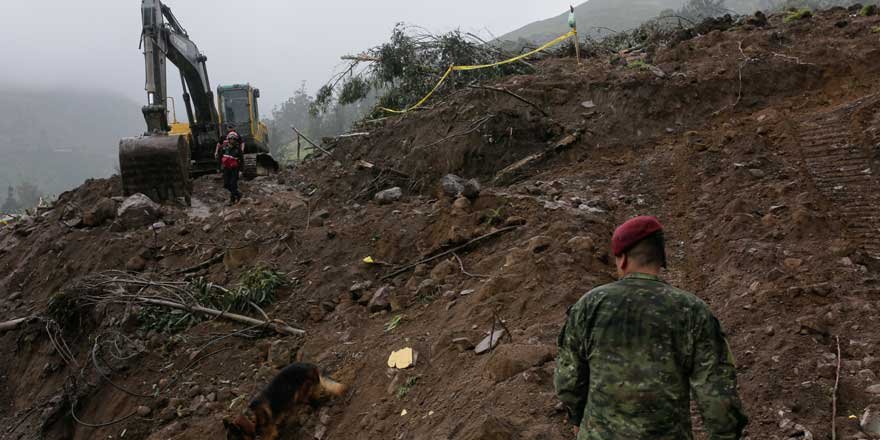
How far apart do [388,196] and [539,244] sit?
10.4 ft

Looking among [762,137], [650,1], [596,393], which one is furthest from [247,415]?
[650,1]

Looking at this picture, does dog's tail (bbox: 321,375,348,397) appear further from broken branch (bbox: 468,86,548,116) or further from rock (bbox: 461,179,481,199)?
broken branch (bbox: 468,86,548,116)

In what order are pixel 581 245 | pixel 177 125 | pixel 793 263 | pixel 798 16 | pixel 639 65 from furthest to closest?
pixel 177 125 → pixel 798 16 → pixel 639 65 → pixel 581 245 → pixel 793 263

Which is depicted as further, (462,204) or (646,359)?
(462,204)

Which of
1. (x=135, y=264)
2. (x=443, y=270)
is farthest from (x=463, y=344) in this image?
Answer: (x=135, y=264)

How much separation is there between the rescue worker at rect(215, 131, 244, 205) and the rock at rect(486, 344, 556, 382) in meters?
7.25

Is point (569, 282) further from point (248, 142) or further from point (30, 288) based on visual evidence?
point (248, 142)

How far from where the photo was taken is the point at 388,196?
8125 mm

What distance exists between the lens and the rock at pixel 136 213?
8766 mm

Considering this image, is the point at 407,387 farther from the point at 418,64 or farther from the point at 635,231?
the point at 418,64

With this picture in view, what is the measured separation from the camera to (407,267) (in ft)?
20.1

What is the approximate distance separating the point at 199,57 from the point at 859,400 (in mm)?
12321

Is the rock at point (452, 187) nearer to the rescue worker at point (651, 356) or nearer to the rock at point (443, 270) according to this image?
the rock at point (443, 270)

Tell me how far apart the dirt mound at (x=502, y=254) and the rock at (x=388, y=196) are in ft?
1.27
